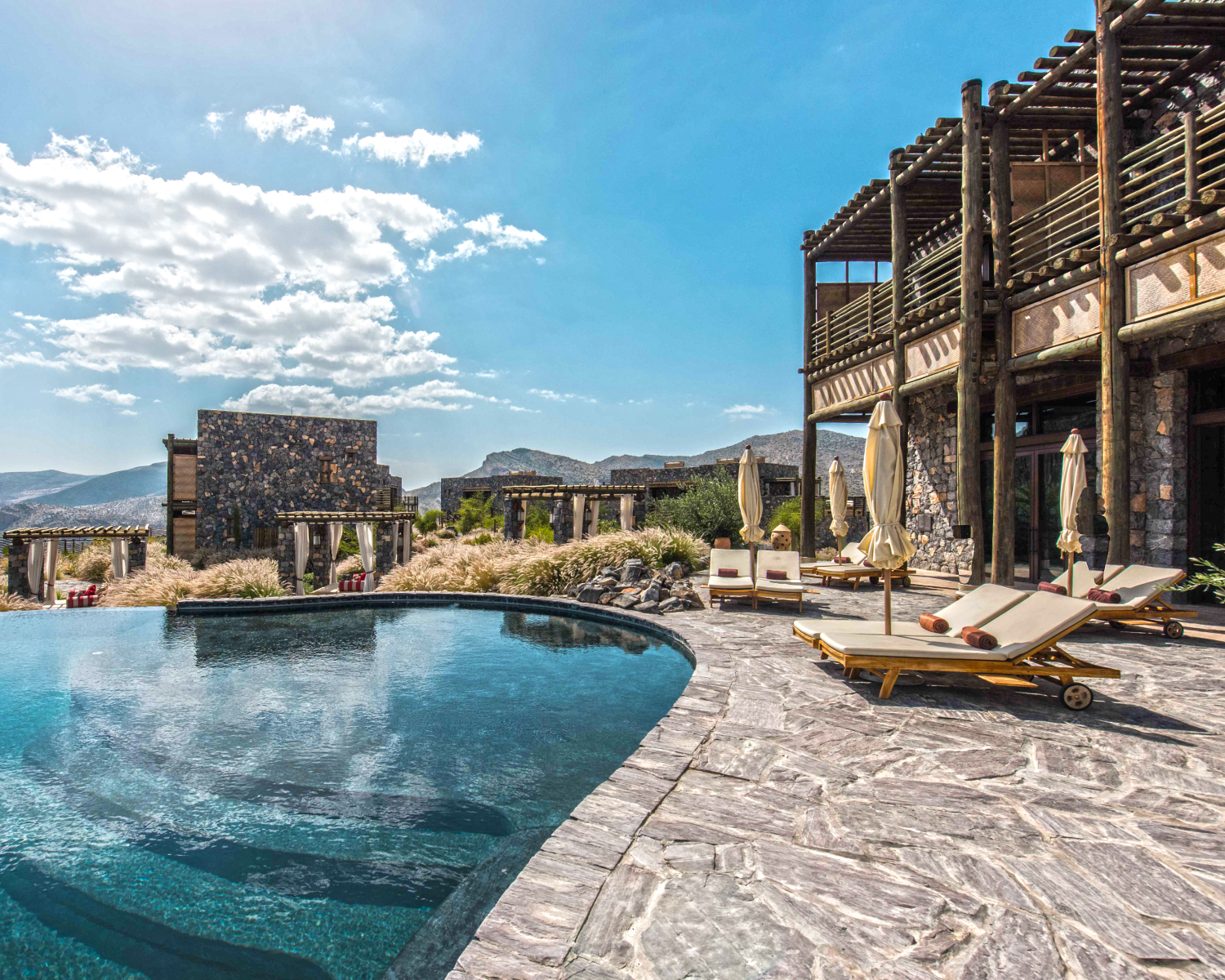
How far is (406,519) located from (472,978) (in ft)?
57.5

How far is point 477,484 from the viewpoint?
37.0 m

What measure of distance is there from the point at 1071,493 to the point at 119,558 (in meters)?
19.3

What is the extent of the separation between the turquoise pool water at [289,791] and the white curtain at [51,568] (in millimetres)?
8349

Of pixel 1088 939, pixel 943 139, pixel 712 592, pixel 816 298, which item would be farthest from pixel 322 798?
pixel 816 298

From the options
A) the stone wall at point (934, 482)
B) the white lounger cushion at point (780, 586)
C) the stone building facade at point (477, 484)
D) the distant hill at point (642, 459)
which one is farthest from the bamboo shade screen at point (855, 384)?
the distant hill at point (642, 459)

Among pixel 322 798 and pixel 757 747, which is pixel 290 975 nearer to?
pixel 322 798

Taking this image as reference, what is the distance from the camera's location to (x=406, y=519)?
723 inches

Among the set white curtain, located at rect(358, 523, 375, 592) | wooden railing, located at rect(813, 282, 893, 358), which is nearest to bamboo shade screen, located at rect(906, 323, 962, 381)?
wooden railing, located at rect(813, 282, 893, 358)

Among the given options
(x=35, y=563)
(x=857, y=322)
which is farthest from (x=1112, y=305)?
(x=35, y=563)

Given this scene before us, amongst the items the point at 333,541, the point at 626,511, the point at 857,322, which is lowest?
the point at 333,541

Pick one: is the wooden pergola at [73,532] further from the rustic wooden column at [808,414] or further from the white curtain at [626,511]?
the rustic wooden column at [808,414]

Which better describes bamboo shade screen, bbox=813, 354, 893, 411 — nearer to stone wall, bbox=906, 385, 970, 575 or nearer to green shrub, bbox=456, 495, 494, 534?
stone wall, bbox=906, 385, 970, 575

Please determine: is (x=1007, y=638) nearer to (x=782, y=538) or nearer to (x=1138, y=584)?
(x=1138, y=584)

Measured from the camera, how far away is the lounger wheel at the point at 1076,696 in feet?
13.7
